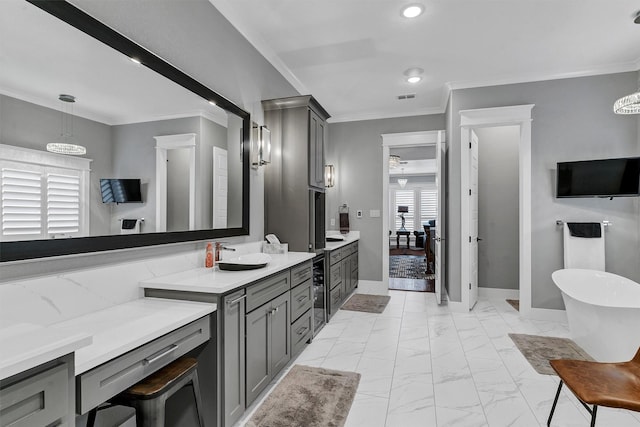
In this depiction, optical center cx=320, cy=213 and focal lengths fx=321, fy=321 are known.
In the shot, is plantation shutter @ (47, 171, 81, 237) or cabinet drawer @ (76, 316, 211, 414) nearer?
cabinet drawer @ (76, 316, 211, 414)

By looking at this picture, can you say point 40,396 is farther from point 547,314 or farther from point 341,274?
point 547,314

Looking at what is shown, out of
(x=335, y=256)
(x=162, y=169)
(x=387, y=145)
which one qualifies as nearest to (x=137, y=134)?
(x=162, y=169)

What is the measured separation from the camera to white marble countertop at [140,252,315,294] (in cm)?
172

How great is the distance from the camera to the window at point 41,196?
1.22 metres

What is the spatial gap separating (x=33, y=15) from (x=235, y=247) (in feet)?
6.06

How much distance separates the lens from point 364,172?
5.32 m

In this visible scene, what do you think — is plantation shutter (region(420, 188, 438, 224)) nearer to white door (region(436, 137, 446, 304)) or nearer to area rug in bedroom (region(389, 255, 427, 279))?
area rug in bedroom (region(389, 255, 427, 279))

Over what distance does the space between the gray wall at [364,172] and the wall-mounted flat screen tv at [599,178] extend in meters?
1.97

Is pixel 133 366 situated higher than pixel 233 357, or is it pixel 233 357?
pixel 133 366

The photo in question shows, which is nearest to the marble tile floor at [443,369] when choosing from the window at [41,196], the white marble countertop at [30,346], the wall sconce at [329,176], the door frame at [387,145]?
the door frame at [387,145]

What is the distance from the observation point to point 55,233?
4.49 ft

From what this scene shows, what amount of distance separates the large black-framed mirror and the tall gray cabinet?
57cm

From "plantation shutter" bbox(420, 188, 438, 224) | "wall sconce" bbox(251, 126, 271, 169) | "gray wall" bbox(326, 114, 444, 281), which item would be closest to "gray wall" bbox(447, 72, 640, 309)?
"gray wall" bbox(326, 114, 444, 281)

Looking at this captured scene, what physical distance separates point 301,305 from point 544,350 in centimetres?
233
